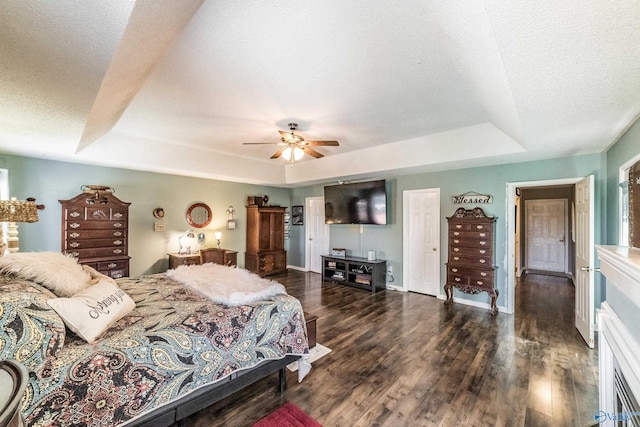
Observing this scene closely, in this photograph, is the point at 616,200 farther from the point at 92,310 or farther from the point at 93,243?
the point at 93,243

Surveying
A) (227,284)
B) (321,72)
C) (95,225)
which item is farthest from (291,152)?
(95,225)

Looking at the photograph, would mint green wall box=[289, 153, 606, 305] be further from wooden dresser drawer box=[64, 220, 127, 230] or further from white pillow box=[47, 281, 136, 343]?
white pillow box=[47, 281, 136, 343]

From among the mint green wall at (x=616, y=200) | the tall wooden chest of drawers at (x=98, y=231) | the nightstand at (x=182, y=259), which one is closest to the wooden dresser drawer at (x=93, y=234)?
the tall wooden chest of drawers at (x=98, y=231)

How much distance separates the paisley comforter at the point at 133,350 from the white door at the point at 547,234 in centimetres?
761

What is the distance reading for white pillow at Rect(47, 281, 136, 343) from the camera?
153 cm

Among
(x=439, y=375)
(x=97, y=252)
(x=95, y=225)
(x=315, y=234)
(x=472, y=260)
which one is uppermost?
(x=95, y=225)

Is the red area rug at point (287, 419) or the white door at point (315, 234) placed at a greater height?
the white door at point (315, 234)

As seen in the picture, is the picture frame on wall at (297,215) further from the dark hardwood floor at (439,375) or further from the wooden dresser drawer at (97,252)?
the wooden dresser drawer at (97,252)

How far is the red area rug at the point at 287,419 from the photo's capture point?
186 cm

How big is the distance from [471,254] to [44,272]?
492 centimetres

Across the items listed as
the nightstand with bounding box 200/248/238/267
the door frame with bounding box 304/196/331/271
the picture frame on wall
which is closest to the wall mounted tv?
the door frame with bounding box 304/196/331/271

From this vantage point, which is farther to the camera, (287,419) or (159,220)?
(159,220)

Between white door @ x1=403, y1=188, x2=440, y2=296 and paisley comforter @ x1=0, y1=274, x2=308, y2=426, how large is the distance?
353cm

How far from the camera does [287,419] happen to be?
1.90 m
